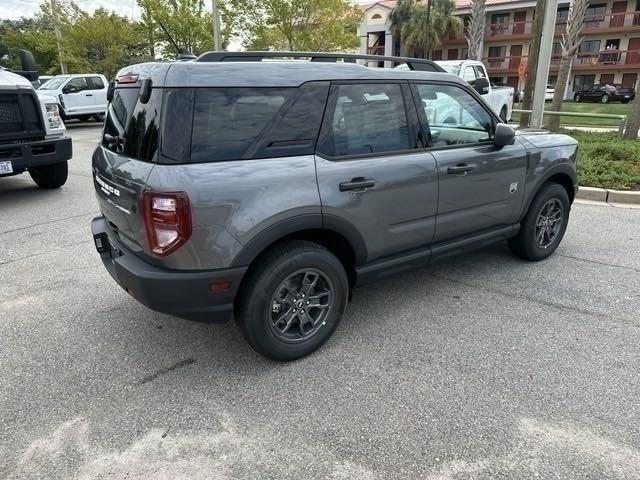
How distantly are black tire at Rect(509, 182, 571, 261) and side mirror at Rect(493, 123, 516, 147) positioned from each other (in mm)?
886

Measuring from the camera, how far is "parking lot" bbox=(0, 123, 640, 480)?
226cm

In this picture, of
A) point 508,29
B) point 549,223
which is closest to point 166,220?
point 549,223

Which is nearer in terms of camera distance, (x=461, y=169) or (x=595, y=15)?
(x=461, y=169)

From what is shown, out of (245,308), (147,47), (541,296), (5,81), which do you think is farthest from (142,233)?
(147,47)

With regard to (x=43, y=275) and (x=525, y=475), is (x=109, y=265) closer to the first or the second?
(x=43, y=275)

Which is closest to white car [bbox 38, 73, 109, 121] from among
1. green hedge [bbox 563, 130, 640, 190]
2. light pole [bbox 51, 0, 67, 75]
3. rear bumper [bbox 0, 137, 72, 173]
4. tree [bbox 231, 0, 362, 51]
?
light pole [bbox 51, 0, 67, 75]

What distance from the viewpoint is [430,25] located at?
39.0 m

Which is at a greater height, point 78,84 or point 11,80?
point 11,80

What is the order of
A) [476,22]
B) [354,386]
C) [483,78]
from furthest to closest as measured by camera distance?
[476,22] → [483,78] → [354,386]

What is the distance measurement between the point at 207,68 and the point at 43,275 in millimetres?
2907

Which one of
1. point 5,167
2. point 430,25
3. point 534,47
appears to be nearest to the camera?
point 5,167

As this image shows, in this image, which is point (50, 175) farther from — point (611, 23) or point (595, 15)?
point (595, 15)

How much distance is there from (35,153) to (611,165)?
349 inches

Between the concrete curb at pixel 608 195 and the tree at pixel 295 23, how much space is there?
18.6 metres
